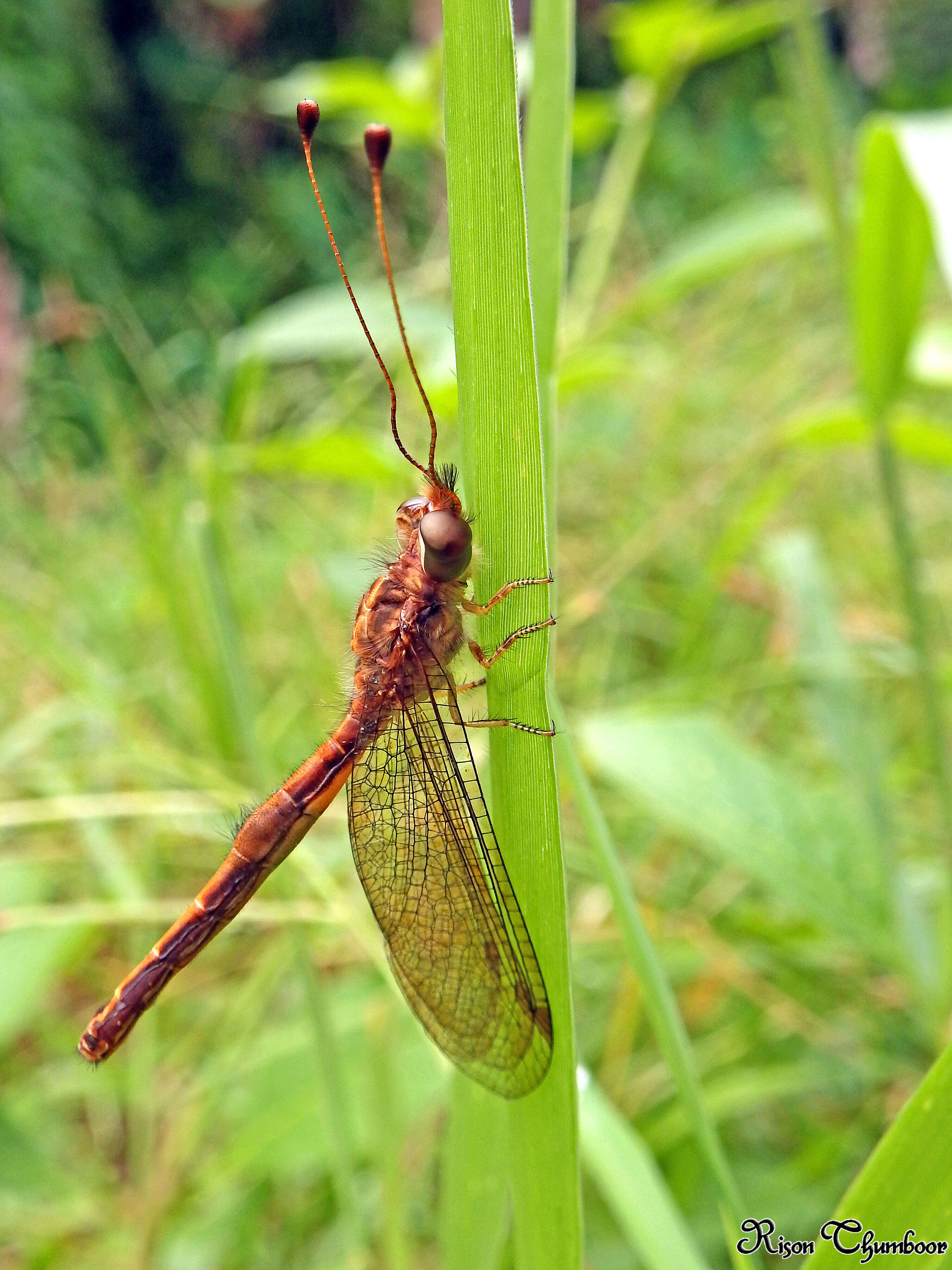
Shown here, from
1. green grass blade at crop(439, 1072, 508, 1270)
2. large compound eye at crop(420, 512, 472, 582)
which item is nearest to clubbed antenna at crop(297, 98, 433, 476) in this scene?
large compound eye at crop(420, 512, 472, 582)

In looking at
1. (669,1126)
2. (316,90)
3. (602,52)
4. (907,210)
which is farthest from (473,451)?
(602,52)

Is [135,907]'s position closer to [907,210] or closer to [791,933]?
[791,933]

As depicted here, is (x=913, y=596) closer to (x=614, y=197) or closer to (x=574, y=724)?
(x=574, y=724)

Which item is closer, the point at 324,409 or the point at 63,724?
the point at 63,724

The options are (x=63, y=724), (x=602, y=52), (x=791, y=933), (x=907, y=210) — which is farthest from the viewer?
(x=602, y=52)

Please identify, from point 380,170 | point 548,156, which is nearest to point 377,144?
point 380,170

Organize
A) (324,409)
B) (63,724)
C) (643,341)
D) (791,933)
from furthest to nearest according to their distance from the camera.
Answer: (643,341) → (324,409) → (63,724) → (791,933)
